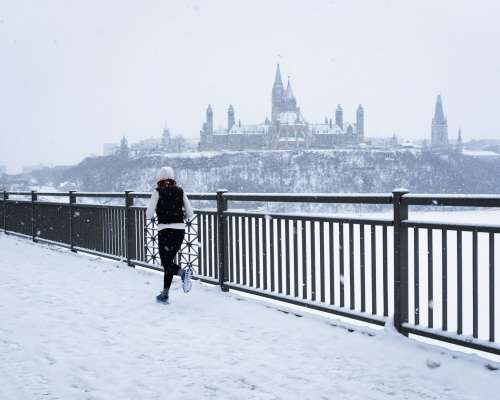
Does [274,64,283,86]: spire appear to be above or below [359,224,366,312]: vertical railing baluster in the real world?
above

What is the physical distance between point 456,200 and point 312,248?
1709mm

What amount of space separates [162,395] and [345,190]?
500 feet

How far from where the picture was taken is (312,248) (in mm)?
5855

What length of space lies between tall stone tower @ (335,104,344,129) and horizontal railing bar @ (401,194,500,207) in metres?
180

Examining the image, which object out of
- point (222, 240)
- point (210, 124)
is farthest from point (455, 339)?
point (210, 124)

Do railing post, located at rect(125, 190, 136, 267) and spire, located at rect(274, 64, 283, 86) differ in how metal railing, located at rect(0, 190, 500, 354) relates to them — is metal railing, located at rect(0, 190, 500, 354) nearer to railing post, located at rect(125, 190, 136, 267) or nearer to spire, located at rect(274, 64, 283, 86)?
railing post, located at rect(125, 190, 136, 267)

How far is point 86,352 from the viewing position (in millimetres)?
4758

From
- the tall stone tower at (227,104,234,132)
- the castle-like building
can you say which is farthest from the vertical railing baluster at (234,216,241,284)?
the tall stone tower at (227,104,234,132)

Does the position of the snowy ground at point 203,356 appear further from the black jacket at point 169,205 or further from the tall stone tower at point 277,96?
the tall stone tower at point 277,96

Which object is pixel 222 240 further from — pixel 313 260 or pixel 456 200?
pixel 456 200

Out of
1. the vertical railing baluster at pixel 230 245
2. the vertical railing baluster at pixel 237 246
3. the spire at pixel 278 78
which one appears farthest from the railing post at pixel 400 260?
the spire at pixel 278 78

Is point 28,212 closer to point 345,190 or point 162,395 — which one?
point 162,395

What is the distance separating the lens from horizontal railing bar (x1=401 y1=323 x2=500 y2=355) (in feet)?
14.5

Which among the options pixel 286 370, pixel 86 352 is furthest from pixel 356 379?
pixel 86 352
